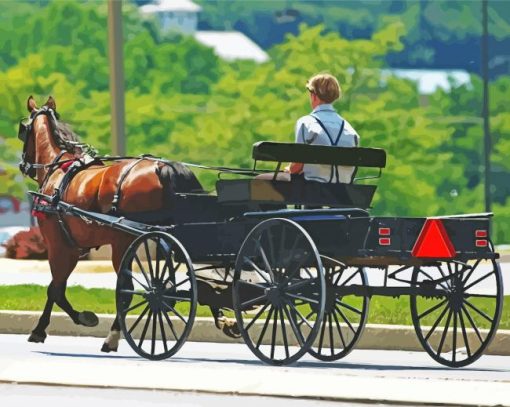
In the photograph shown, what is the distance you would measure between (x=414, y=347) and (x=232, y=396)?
171 inches

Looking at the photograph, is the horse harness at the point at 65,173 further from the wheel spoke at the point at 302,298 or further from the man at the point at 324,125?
the wheel spoke at the point at 302,298

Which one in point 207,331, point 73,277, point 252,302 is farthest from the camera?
point 73,277

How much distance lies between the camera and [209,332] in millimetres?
16609

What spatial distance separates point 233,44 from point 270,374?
164m

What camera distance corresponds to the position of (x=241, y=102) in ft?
262

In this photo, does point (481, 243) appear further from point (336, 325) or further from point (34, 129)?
point (34, 129)

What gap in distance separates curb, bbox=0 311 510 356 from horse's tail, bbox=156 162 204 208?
1780 mm

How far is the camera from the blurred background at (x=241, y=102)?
235 ft

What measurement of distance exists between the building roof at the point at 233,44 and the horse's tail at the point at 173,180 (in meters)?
153

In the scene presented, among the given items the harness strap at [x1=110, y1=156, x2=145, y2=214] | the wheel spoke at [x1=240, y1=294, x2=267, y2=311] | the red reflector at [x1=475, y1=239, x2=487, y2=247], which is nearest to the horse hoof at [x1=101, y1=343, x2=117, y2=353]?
the harness strap at [x1=110, y1=156, x2=145, y2=214]

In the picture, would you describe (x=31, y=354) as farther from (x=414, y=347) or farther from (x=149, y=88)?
(x=149, y=88)

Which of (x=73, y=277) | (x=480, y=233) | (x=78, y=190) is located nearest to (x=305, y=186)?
(x=480, y=233)

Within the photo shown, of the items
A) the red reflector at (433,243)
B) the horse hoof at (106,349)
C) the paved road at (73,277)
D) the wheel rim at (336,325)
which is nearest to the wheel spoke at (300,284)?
the wheel rim at (336,325)

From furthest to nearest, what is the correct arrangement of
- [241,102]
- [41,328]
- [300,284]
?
1. [241,102]
2. [41,328]
3. [300,284]
